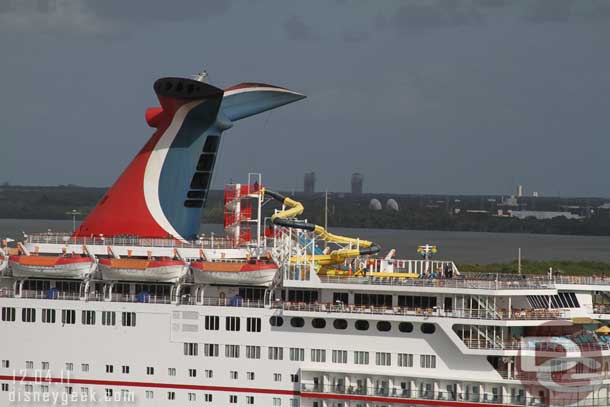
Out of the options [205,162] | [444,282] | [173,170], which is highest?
[205,162]

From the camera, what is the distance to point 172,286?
129ft

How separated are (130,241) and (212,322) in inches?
188

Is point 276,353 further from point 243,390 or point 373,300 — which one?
point 373,300

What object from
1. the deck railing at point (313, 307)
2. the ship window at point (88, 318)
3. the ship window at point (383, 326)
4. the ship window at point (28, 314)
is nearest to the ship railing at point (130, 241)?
the deck railing at point (313, 307)

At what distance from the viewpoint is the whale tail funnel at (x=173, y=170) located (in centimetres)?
4219

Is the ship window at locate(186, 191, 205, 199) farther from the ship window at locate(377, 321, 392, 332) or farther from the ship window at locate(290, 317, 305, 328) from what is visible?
the ship window at locate(377, 321, 392, 332)

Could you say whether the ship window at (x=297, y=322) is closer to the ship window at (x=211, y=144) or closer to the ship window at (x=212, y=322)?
the ship window at (x=212, y=322)

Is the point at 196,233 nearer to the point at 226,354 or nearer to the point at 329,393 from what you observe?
the point at 226,354

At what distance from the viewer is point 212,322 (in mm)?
38594

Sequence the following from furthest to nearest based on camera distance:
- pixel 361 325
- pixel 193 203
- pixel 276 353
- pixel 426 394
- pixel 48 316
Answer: pixel 193 203
pixel 48 316
pixel 276 353
pixel 361 325
pixel 426 394

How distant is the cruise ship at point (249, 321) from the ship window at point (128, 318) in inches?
1.9

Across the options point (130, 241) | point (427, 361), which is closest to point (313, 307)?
point (427, 361)

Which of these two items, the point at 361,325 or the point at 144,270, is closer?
the point at 361,325

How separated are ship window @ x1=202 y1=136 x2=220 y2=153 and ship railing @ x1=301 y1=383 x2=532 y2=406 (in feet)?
33.3
